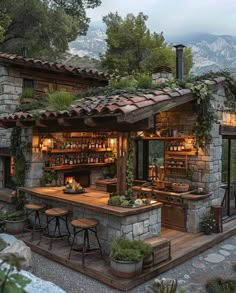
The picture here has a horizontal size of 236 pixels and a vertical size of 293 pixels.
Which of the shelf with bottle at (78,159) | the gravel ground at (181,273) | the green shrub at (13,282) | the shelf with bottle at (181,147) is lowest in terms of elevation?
the gravel ground at (181,273)

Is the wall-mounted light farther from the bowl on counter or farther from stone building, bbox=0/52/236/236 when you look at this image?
the bowl on counter

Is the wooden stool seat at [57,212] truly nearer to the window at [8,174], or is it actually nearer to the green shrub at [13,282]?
the window at [8,174]

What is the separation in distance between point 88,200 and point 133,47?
1455cm

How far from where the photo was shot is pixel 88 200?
20.8 ft

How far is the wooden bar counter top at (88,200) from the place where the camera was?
18.0 ft

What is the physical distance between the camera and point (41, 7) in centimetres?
1290

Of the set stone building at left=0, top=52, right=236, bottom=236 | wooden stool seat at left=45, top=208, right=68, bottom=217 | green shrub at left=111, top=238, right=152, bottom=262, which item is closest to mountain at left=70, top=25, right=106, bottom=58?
stone building at left=0, top=52, right=236, bottom=236

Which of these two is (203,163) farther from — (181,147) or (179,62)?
(179,62)

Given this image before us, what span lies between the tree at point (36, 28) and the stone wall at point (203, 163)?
8280 millimetres

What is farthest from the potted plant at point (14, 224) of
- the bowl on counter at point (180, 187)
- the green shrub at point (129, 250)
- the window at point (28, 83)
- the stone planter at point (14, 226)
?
the window at point (28, 83)

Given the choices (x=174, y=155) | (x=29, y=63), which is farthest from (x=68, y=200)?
(x=29, y=63)

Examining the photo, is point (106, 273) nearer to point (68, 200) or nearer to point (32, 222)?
point (68, 200)

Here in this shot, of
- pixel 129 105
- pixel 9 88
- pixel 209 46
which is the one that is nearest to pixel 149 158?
pixel 129 105

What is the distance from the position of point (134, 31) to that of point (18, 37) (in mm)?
7691
